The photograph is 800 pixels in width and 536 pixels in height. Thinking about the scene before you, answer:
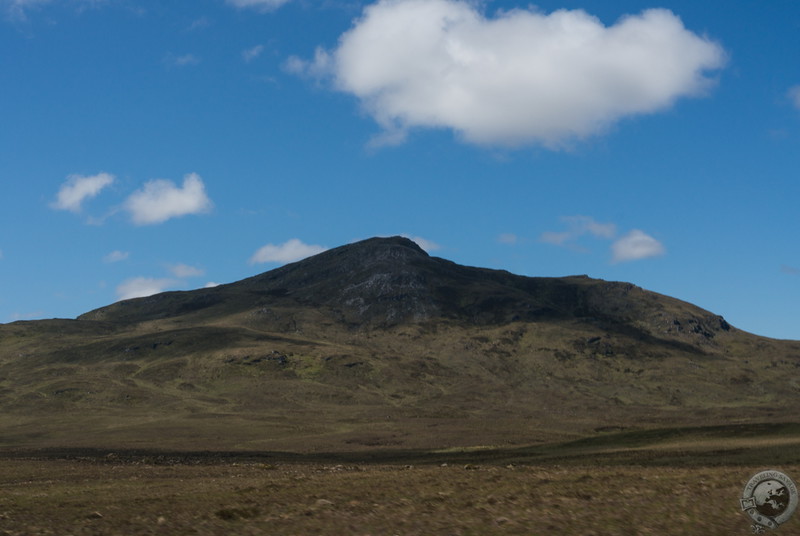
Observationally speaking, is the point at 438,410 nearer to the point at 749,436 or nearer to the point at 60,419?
the point at 60,419

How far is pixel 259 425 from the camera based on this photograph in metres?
150

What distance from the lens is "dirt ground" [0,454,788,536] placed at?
2225 centimetres

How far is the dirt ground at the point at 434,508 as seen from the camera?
73.0 feet

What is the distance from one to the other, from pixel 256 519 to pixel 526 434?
321ft

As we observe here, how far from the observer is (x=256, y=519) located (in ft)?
Answer: 80.8

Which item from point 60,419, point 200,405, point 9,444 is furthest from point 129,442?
point 200,405

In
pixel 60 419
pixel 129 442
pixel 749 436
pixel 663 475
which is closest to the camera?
pixel 663 475

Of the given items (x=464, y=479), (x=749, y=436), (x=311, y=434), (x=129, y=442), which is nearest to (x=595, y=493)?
(x=464, y=479)

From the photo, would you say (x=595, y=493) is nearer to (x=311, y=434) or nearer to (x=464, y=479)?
(x=464, y=479)

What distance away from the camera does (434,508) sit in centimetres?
2539

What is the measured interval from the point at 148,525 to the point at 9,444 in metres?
112

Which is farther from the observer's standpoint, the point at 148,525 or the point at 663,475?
the point at 663,475

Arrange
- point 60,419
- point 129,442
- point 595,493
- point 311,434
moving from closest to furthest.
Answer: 1. point 595,493
2. point 129,442
3. point 311,434
4. point 60,419

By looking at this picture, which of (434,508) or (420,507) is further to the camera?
(420,507)
